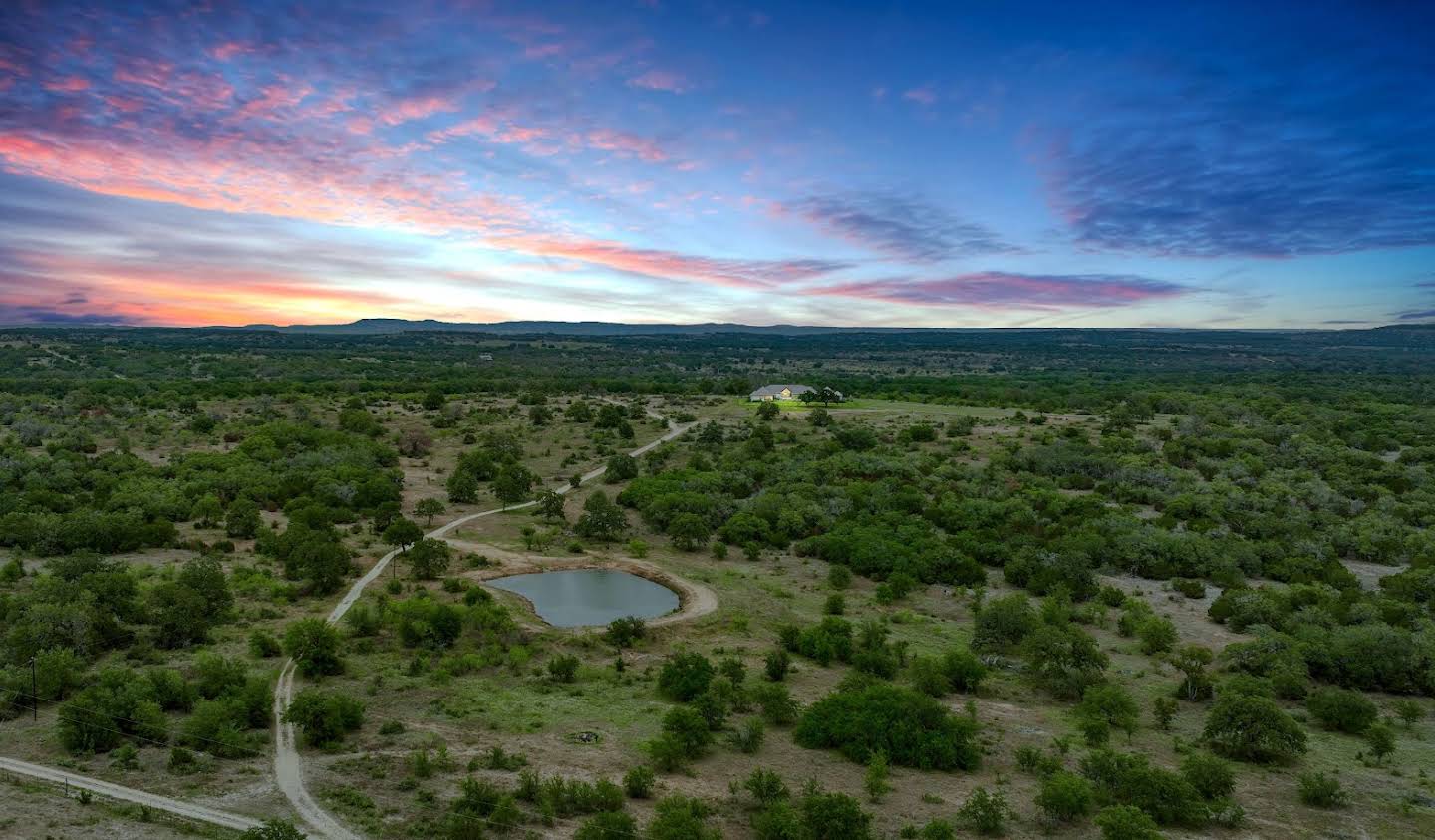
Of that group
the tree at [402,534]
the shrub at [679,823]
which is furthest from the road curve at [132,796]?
the tree at [402,534]

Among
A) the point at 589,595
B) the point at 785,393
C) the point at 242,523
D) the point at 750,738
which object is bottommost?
the point at 589,595

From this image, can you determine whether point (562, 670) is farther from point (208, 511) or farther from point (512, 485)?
point (208, 511)

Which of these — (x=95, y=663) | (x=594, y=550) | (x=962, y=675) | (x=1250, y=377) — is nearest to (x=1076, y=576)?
(x=962, y=675)

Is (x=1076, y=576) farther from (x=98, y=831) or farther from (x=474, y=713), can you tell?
(x=98, y=831)

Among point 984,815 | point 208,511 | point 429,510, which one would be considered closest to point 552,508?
point 429,510

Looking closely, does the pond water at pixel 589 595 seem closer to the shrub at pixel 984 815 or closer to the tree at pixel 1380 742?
the shrub at pixel 984 815

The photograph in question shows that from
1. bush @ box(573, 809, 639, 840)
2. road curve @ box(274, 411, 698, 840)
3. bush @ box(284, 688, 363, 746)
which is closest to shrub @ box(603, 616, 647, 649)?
bush @ box(284, 688, 363, 746)
